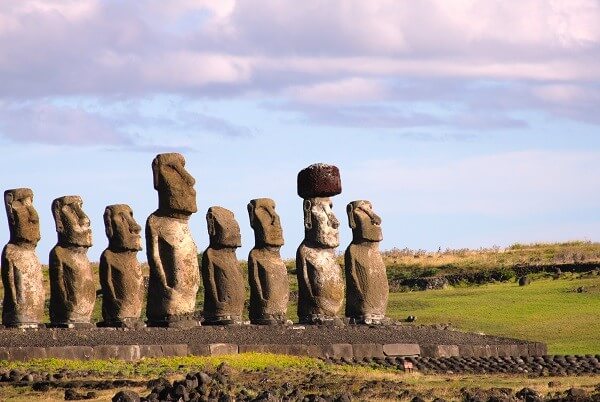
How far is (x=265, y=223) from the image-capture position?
99.1 feet

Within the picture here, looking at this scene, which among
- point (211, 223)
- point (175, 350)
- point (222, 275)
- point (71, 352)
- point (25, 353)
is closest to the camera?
point (25, 353)

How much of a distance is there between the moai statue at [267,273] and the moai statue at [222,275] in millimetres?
379

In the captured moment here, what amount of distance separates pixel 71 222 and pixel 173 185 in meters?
2.07

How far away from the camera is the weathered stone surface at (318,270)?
3028 cm

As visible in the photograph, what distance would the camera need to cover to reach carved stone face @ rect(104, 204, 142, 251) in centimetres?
2830

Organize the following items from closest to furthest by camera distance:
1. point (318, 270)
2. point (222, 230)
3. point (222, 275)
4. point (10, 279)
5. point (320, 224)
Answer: point (10, 279) < point (222, 275) < point (222, 230) < point (318, 270) < point (320, 224)

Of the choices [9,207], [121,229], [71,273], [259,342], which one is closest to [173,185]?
[121,229]

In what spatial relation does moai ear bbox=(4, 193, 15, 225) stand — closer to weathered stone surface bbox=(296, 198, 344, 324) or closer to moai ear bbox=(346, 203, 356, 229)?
weathered stone surface bbox=(296, 198, 344, 324)

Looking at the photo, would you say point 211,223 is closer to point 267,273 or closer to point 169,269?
point 267,273

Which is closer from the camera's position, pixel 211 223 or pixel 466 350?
pixel 466 350

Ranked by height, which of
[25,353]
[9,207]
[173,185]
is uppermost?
[173,185]

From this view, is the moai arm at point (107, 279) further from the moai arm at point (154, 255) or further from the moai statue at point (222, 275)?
the moai statue at point (222, 275)

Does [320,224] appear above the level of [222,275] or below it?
above

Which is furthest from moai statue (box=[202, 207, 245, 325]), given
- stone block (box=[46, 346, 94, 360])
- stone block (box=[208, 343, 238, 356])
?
stone block (box=[46, 346, 94, 360])
